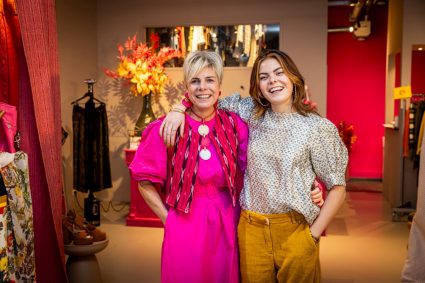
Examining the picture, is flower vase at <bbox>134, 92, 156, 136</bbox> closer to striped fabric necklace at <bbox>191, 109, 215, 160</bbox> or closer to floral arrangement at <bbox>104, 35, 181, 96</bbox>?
floral arrangement at <bbox>104, 35, 181, 96</bbox>

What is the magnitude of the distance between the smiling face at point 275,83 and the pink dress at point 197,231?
351 mm

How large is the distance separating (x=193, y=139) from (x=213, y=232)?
43 cm

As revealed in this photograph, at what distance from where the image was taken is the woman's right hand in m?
2.13

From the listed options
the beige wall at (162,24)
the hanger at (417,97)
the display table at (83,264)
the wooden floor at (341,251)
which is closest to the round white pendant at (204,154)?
the display table at (83,264)

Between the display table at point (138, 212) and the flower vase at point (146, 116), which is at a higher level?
the flower vase at point (146, 116)

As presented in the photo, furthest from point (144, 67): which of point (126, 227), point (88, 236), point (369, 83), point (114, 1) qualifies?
point (369, 83)

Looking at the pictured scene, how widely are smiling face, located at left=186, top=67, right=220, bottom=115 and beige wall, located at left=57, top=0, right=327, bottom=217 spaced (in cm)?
389

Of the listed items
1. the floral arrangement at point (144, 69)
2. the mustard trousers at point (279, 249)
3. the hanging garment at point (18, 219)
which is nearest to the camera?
the mustard trousers at point (279, 249)

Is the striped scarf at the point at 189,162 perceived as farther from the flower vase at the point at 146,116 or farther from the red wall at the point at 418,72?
the red wall at the point at 418,72

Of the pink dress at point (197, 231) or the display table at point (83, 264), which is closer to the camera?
the pink dress at point (197, 231)

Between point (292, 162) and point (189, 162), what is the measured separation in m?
0.46

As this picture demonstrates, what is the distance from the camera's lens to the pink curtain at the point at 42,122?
2594mm

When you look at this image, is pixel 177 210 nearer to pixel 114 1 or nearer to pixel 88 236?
pixel 88 236

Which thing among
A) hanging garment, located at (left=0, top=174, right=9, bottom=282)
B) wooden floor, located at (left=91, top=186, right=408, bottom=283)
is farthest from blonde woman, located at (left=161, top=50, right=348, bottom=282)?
wooden floor, located at (left=91, top=186, right=408, bottom=283)
